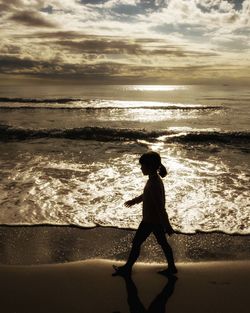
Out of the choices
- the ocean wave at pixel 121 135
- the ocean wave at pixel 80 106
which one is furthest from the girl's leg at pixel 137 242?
the ocean wave at pixel 80 106

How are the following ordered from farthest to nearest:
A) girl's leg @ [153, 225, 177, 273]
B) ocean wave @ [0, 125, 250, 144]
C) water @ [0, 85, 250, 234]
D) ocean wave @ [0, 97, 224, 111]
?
ocean wave @ [0, 97, 224, 111] < ocean wave @ [0, 125, 250, 144] < water @ [0, 85, 250, 234] < girl's leg @ [153, 225, 177, 273]

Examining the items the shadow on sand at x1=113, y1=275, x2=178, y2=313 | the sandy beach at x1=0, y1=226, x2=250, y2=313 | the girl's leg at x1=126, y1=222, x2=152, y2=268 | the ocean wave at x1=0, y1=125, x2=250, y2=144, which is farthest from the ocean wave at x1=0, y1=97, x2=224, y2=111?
the shadow on sand at x1=113, y1=275, x2=178, y2=313

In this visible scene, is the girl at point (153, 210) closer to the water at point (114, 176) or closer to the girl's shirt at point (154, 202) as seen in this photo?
the girl's shirt at point (154, 202)

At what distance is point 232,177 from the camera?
10.7 meters

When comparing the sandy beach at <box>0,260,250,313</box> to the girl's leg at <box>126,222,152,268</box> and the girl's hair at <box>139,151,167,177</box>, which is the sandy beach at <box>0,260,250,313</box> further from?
the girl's hair at <box>139,151,167,177</box>

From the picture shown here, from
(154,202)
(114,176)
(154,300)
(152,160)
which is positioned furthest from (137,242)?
(114,176)

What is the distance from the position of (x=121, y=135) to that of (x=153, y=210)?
1707 cm

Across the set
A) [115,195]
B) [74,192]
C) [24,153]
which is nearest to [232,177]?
[115,195]

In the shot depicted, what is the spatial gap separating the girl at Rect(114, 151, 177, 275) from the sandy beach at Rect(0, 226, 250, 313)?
184mm

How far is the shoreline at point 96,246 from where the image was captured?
218 inches

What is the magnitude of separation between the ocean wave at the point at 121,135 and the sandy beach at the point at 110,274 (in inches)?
544

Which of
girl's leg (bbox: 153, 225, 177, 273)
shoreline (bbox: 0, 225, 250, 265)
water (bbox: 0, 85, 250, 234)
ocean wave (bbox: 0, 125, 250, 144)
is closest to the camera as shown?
girl's leg (bbox: 153, 225, 177, 273)

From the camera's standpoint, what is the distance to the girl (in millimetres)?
4770

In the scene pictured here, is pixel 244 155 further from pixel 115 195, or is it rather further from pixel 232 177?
pixel 115 195
